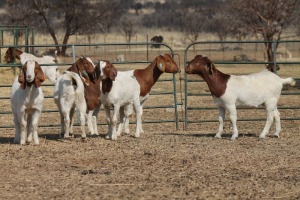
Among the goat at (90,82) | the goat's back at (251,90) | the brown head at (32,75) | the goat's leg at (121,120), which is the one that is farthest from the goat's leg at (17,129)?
the goat's back at (251,90)

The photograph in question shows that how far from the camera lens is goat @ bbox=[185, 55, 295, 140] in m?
13.5

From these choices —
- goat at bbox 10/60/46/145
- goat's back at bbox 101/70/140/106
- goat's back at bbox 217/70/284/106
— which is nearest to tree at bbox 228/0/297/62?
goat's back at bbox 217/70/284/106

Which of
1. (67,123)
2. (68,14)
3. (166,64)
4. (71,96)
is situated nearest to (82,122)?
(67,123)

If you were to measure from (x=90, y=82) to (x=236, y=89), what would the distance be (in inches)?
98.5

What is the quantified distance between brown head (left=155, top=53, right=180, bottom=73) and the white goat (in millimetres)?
784

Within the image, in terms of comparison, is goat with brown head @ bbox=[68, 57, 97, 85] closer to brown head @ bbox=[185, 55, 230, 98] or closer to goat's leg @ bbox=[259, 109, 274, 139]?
brown head @ bbox=[185, 55, 230, 98]

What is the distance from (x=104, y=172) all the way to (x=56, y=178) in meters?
0.70

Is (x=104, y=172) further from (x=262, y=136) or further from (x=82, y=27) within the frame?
(x=82, y=27)

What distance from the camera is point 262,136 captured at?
1366cm

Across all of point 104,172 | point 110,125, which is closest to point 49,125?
point 110,125

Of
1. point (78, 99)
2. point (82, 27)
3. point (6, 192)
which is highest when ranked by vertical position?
point (82, 27)

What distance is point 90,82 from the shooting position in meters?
13.5

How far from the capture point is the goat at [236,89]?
13493 mm

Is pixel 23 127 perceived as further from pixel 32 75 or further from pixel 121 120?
pixel 121 120
